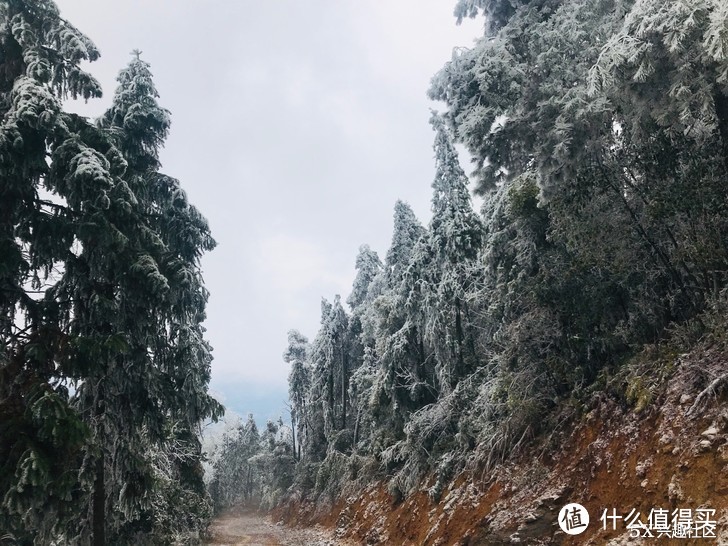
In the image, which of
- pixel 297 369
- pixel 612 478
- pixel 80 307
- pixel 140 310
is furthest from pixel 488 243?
pixel 297 369

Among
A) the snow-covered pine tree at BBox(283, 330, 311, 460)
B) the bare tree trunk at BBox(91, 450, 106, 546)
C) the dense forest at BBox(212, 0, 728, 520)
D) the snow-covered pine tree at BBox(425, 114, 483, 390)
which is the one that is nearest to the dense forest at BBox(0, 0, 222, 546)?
the bare tree trunk at BBox(91, 450, 106, 546)

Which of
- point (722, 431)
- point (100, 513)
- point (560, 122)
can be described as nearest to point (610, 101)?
point (560, 122)

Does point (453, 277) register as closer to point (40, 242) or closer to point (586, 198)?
point (586, 198)

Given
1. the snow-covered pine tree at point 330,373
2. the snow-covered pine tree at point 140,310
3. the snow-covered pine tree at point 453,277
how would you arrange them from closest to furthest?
the snow-covered pine tree at point 140,310 < the snow-covered pine tree at point 453,277 < the snow-covered pine tree at point 330,373

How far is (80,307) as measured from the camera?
28.5 feet

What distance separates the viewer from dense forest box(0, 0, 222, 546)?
644 cm

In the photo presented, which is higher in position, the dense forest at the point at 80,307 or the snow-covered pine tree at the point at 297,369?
the snow-covered pine tree at the point at 297,369

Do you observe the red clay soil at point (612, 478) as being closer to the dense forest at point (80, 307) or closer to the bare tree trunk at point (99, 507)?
the dense forest at point (80, 307)

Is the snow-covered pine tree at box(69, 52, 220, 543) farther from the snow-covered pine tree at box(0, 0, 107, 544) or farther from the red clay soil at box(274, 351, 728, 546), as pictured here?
the red clay soil at box(274, 351, 728, 546)

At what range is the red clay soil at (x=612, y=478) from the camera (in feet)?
21.0

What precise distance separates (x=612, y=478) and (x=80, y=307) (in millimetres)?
9905

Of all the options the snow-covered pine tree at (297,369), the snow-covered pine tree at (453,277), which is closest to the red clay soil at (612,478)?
the snow-covered pine tree at (453,277)

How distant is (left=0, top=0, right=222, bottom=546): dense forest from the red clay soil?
6.92 meters

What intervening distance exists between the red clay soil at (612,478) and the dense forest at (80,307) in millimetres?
6916
